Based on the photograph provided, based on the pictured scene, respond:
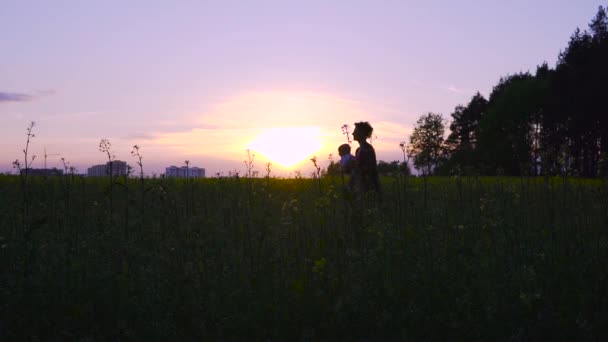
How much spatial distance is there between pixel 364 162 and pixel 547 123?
42518 mm

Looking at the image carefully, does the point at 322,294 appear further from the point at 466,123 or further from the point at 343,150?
the point at 466,123

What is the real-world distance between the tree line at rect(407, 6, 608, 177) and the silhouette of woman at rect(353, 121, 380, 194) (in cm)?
134

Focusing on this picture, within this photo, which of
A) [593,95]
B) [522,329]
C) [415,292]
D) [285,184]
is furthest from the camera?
[593,95]

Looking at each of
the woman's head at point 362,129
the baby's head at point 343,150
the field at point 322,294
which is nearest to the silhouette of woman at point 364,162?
the woman's head at point 362,129

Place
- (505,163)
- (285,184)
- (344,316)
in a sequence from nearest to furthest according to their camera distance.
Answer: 1. (344,316)
2. (285,184)
3. (505,163)

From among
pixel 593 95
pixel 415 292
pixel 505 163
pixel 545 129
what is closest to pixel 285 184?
pixel 415 292

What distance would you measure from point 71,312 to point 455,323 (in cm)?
387

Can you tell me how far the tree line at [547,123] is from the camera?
8133 millimetres

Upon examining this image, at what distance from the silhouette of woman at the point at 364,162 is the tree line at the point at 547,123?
4.40 feet

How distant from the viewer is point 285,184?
2348 cm

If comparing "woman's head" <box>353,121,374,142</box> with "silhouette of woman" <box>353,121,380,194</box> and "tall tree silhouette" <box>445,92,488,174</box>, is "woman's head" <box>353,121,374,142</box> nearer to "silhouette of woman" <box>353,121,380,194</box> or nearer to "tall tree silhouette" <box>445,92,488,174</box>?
"silhouette of woman" <box>353,121,380,194</box>

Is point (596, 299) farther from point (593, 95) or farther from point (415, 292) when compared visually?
point (593, 95)

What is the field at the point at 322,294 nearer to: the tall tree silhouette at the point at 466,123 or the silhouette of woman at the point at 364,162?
the silhouette of woman at the point at 364,162

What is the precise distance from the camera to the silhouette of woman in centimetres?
1222
